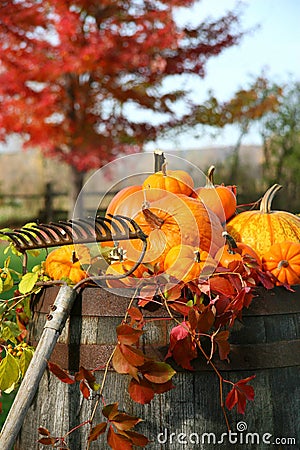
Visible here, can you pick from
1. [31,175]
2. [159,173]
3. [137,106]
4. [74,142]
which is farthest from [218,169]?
[159,173]

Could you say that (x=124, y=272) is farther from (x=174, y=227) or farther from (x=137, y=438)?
(x=137, y=438)

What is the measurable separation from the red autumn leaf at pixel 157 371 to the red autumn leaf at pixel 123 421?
0.28ft

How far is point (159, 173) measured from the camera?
1.54 metres

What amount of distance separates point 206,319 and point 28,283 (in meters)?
0.46

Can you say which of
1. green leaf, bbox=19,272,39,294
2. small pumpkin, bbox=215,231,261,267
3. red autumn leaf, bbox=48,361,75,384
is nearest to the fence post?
green leaf, bbox=19,272,39,294

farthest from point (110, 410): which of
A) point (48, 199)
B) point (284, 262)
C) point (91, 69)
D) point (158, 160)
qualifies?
point (48, 199)

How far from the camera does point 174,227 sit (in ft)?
4.57

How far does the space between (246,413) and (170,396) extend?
17 cm

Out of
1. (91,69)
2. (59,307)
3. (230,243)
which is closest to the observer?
(59,307)

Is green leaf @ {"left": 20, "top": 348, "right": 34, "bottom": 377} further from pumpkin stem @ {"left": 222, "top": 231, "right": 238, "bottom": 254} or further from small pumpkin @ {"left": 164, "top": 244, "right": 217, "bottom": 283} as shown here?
pumpkin stem @ {"left": 222, "top": 231, "right": 238, "bottom": 254}

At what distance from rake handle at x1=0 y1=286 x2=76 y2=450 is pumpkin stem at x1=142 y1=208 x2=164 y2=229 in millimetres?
245

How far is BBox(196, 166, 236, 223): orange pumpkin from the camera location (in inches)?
60.6

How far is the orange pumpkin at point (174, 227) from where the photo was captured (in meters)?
1.38

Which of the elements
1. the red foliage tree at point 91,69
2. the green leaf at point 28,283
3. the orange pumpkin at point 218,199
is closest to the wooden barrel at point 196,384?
the green leaf at point 28,283
